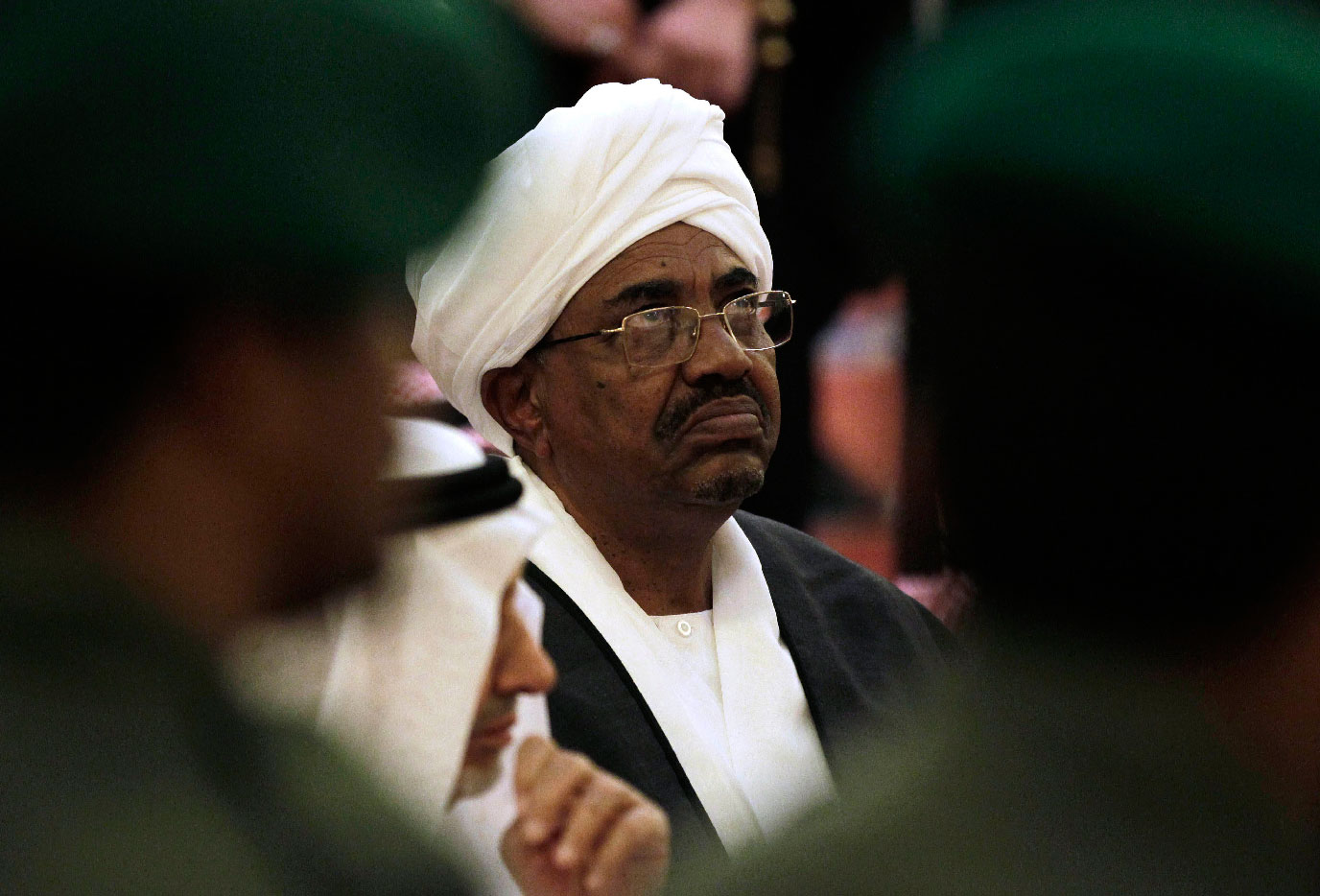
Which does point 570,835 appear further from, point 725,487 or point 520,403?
point 520,403

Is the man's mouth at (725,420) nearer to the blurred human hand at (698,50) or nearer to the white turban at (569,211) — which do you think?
the white turban at (569,211)

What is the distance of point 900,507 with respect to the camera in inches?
169

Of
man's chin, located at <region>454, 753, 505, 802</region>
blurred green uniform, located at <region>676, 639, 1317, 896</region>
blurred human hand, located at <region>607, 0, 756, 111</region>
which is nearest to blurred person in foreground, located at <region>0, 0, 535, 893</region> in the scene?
blurred green uniform, located at <region>676, 639, 1317, 896</region>

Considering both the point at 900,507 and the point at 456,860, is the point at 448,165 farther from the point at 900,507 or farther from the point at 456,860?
the point at 900,507

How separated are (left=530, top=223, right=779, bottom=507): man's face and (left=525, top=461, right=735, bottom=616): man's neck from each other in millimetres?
29

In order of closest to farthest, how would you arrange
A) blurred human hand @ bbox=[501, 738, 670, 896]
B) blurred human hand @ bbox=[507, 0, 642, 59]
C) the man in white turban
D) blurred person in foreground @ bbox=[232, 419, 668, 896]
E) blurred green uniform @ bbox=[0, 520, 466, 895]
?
1. blurred green uniform @ bbox=[0, 520, 466, 895]
2. blurred person in foreground @ bbox=[232, 419, 668, 896]
3. blurred human hand @ bbox=[501, 738, 670, 896]
4. the man in white turban
5. blurred human hand @ bbox=[507, 0, 642, 59]

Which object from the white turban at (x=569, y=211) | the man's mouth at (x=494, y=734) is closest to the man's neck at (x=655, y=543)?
the white turban at (x=569, y=211)

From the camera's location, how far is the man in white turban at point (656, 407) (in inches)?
102

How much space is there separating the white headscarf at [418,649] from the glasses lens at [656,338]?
1210 millimetres

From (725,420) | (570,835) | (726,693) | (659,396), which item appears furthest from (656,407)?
(570,835)

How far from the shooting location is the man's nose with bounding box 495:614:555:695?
4.91 feet

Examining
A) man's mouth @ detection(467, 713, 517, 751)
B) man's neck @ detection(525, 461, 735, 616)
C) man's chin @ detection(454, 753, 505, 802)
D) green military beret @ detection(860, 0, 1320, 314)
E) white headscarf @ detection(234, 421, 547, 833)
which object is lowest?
man's neck @ detection(525, 461, 735, 616)

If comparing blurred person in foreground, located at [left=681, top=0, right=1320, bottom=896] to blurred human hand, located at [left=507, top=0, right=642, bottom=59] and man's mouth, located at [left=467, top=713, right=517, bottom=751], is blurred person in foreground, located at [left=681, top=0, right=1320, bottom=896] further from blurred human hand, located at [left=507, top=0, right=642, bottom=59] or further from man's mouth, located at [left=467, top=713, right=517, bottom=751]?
blurred human hand, located at [left=507, top=0, right=642, bottom=59]

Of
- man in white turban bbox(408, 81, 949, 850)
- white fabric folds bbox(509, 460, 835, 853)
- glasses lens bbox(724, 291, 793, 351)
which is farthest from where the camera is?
glasses lens bbox(724, 291, 793, 351)
